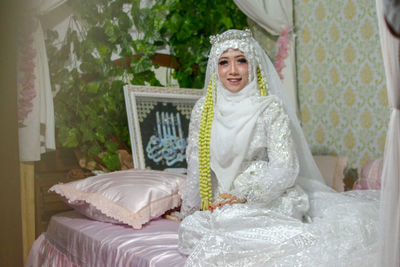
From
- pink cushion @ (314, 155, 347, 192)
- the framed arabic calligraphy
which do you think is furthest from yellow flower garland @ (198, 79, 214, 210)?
pink cushion @ (314, 155, 347, 192)

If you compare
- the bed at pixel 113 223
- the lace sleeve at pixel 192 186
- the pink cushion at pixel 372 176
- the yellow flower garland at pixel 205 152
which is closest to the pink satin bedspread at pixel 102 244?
the bed at pixel 113 223

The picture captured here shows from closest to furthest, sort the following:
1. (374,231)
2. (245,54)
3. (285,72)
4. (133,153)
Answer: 1. (374,231)
2. (245,54)
3. (133,153)
4. (285,72)

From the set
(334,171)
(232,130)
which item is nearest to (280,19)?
(334,171)

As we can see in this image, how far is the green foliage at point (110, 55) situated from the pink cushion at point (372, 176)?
1.47 meters

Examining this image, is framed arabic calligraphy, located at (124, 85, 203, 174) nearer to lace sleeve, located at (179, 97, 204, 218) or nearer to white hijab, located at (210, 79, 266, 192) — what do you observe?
lace sleeve, located at (179, 97, 204, 218)

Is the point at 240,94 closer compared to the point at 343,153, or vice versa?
the point at 240,94

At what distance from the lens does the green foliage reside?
3.12 m

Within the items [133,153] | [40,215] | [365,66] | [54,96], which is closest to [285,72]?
[365,66]

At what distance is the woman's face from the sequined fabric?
0.72 feet

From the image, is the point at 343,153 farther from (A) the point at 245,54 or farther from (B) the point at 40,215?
(B) the point at 40,215

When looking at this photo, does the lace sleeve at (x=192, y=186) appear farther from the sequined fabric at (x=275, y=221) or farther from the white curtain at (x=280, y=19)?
the white curtain at (x=280, y=19)

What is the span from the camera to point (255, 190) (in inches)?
80.0

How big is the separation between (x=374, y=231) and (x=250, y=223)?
474 mm

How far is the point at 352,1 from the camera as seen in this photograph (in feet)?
11.6
